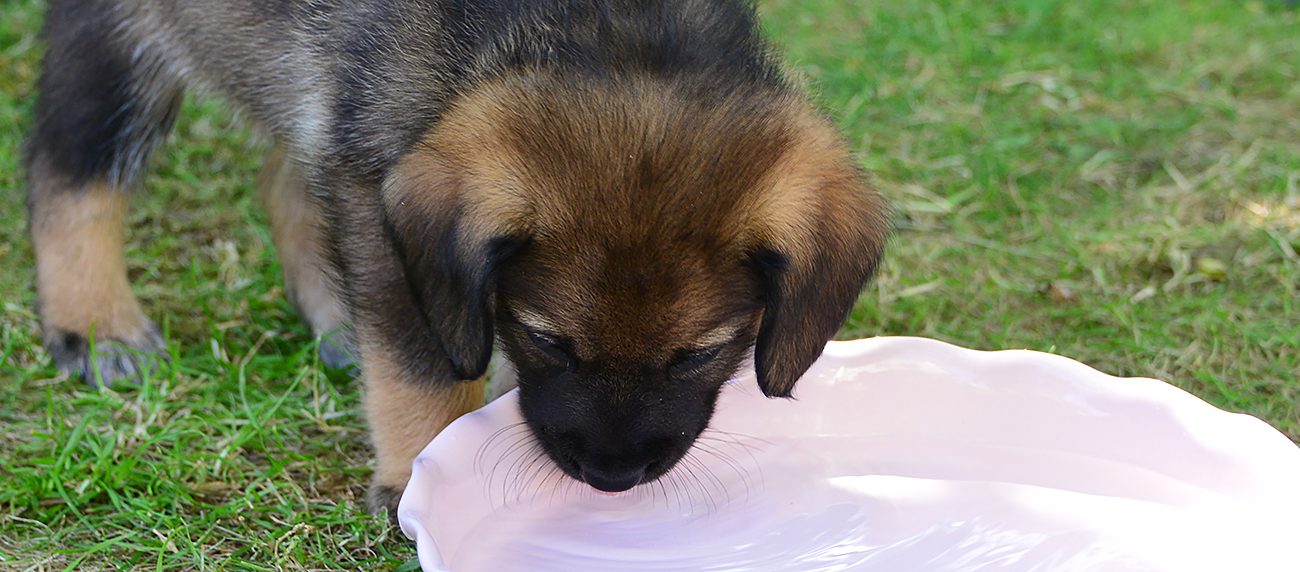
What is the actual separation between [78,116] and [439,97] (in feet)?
4.72

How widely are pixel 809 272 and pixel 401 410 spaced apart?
978mm

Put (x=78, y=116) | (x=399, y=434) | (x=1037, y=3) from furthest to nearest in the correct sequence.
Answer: (x=1037, y=3) → (x=78, y=116) → (x=399, y=434)

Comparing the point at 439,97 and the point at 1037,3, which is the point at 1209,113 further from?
the point at 439,97

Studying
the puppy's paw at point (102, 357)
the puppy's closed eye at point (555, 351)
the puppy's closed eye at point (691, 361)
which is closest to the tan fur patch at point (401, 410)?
the puppy's closed eye at point (555, 351)

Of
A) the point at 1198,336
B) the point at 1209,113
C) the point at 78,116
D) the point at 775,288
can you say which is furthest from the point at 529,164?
the point at 1209,113

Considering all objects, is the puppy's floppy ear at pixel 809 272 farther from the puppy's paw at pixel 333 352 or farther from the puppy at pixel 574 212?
the puppy's paw at pixel 333 352

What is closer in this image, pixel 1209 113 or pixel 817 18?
pixel 1209 113

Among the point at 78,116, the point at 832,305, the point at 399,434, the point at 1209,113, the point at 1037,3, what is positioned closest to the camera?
the point at 832,305

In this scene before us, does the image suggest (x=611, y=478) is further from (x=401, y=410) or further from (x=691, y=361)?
(x=401, y=410)

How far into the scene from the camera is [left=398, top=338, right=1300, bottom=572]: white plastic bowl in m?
2.19

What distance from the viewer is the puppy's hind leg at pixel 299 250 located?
10.3ft

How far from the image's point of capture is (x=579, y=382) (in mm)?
1974

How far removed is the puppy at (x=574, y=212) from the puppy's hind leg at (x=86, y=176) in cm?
75

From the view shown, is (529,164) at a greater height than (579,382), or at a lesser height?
greater
